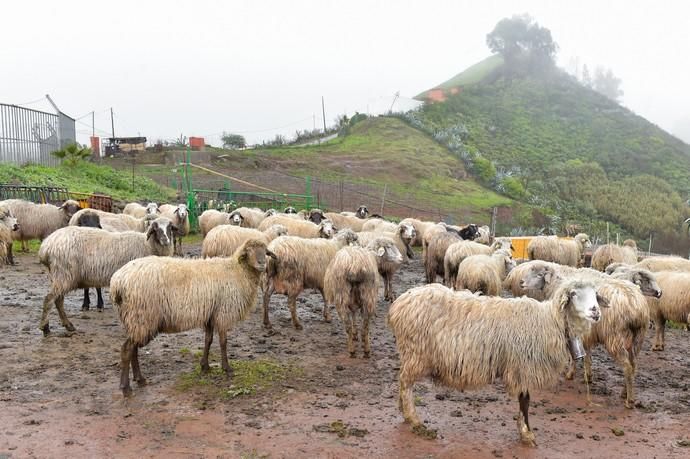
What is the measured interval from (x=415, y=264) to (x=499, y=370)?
39.2ft

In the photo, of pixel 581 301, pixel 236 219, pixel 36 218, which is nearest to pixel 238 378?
pixel 581 301

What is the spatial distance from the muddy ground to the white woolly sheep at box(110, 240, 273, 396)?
0.62m

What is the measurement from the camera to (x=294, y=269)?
9336 mm

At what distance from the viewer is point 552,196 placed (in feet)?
163

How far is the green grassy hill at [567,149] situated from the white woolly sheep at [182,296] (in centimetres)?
3746

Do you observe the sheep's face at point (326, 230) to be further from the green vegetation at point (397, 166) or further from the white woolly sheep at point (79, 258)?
the green vegetation at point (397, 166)

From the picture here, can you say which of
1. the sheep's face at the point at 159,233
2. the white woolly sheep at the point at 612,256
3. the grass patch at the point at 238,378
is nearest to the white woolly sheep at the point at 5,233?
the sheep's face at the point at 159,233

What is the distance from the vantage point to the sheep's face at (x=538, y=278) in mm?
8281

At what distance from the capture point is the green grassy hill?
47281 mm

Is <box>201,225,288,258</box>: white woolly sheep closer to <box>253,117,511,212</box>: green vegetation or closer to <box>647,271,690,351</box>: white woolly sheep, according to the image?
<box>647,271,690,351</box>: white woolly sheep

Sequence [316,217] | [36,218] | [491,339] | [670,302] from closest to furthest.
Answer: [491,339]
[670,302]
[36,218]
[316,217]

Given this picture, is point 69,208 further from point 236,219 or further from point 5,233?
point 5,233

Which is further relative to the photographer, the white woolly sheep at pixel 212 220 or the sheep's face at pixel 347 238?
the white woolly sheep at pixel 212 220

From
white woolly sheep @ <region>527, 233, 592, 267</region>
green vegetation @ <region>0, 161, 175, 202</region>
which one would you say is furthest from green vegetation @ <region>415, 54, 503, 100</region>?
white woolly sheep @ <region>527, 233, 592, 267</region>
